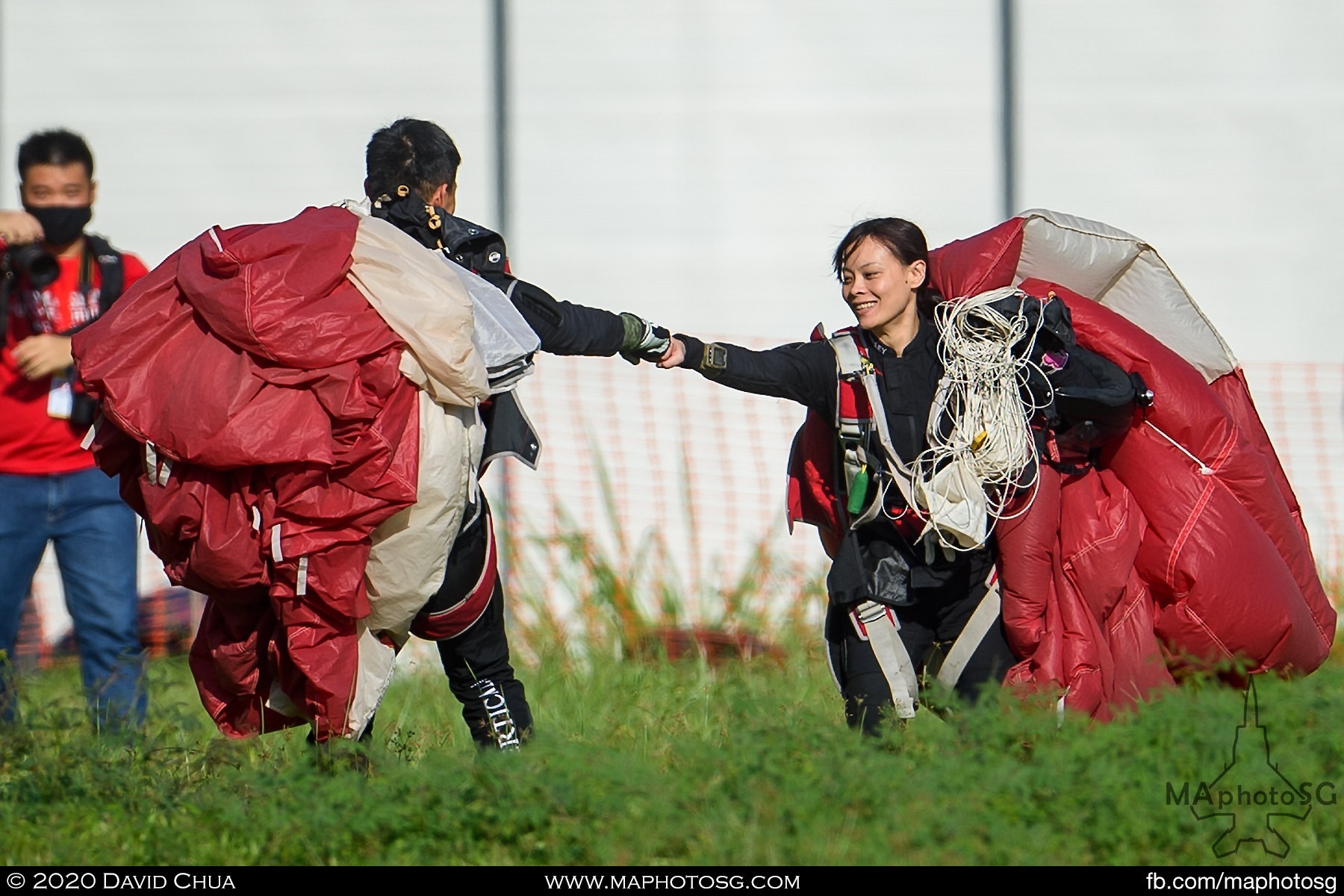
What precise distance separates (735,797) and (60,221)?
322cm

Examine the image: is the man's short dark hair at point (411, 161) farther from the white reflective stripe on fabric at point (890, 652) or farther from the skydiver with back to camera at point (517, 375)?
the white reflective stripe on fabric at point (890, 652)

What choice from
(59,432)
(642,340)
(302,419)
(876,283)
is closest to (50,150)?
(59,432)

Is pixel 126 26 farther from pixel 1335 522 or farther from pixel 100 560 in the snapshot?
pixel 1335 522

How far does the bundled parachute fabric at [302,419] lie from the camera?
334 centimetres

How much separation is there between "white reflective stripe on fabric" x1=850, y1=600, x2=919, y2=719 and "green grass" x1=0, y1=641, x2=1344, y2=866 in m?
0.09

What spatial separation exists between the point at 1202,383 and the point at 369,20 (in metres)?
4.99

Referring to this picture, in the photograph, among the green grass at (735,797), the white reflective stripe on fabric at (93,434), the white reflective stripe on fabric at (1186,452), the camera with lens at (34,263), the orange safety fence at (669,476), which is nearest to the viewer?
the green grass at (735,797)

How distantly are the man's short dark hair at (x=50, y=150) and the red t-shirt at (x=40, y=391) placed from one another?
342 millimetres

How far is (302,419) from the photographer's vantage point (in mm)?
3326

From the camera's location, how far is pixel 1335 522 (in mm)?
7316

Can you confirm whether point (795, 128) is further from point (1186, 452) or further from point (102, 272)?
point (1186, 452)

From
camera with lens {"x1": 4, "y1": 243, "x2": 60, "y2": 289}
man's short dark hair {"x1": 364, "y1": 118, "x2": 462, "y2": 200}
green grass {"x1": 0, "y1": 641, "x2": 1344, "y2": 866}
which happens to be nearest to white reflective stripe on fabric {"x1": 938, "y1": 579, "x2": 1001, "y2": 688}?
green grass {"x1": 0, "y1": 641, "x2": 1344, "y2": 866}

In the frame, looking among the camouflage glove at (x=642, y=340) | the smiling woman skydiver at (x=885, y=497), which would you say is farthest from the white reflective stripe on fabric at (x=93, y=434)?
the smiling woman skydiver at (x=885, y=497)
